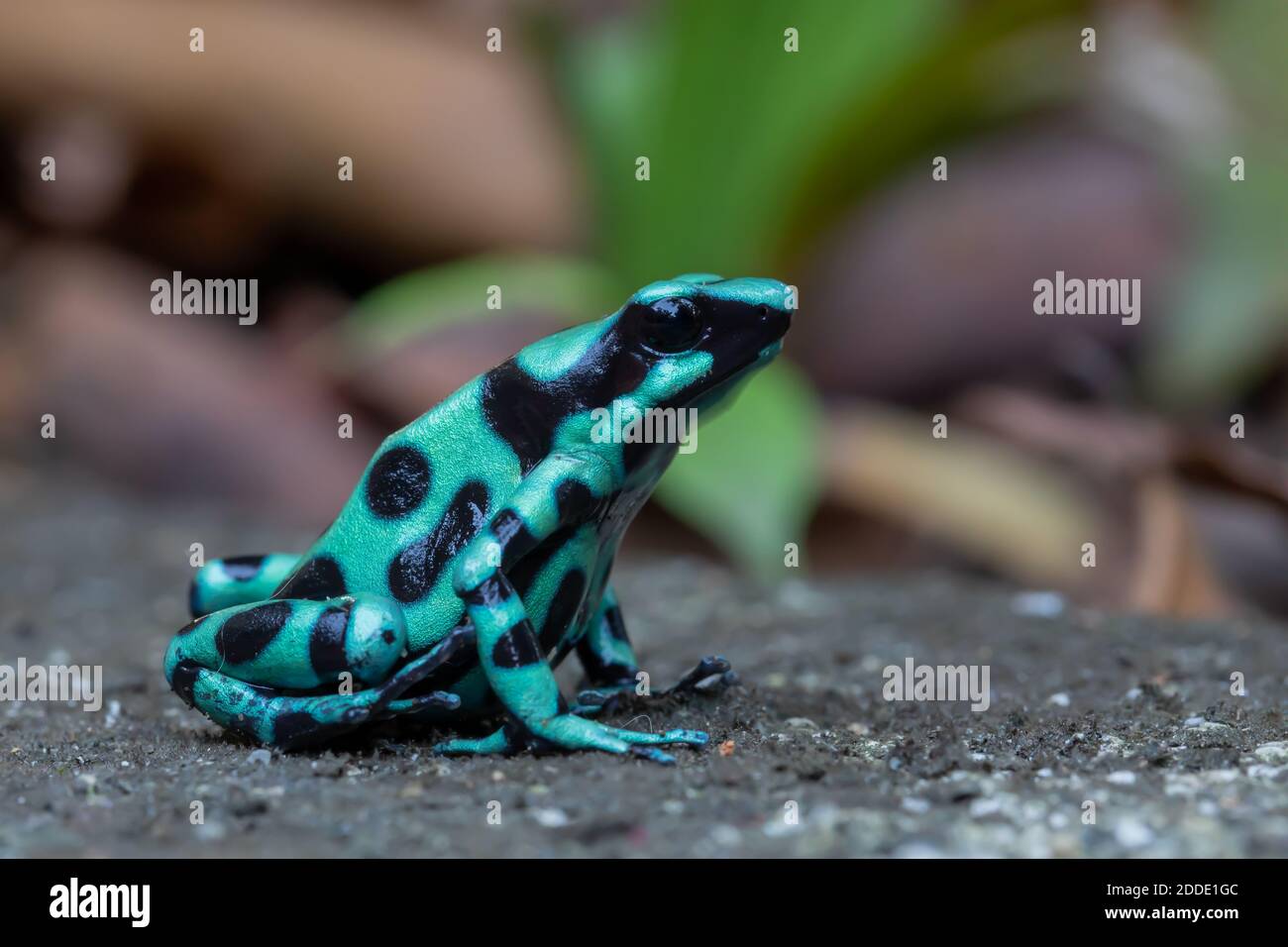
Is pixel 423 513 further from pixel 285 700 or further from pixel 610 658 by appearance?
pixel 610 658

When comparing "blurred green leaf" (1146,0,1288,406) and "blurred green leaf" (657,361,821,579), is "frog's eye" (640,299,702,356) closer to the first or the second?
"blurred green leaf" (657,361,821,579)

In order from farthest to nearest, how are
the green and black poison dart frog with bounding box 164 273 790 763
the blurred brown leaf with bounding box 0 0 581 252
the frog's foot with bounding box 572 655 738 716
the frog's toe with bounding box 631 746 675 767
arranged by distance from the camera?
1. the blurred brown leaf with bounding box 0 0 581 252
2. the frog's foot with bounding box 572 655 738 716
3. the green and black poison dart frog with bounding box 164 273 790 763
4. the frog's toe with bounding box 631 746 675 767

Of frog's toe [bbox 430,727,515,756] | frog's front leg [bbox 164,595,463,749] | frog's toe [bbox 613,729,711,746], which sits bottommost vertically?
frog's toe [bbox 430,727,515,756]

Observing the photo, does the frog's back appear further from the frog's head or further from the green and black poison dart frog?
the frog's head

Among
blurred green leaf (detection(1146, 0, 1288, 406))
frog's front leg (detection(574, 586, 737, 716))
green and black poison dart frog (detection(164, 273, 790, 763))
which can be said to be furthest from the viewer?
blurred green leaf (detection(1146, 0, 1288, 406))

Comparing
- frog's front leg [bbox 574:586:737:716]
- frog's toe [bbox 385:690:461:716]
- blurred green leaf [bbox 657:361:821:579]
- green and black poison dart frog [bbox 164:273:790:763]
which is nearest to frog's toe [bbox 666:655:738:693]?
frog's front leg [bbox 574:586:737:716]

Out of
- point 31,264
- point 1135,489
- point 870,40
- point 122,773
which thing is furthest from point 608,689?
point 31,264

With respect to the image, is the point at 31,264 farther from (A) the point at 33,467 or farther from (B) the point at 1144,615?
(B) the point at 1144,615

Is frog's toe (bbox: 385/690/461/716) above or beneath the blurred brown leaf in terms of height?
beneath

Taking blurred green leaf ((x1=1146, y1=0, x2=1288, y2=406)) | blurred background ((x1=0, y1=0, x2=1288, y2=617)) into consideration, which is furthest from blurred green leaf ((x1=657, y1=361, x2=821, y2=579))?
blurred green leaf ((x1=1146, y1=0, x2=1288, y2=406))

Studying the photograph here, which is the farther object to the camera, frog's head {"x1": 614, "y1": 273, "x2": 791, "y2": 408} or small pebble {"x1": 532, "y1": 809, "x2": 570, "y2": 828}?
frog's head {"x1": 614, "y1": 273, "x2": 791, "y2": 408}
